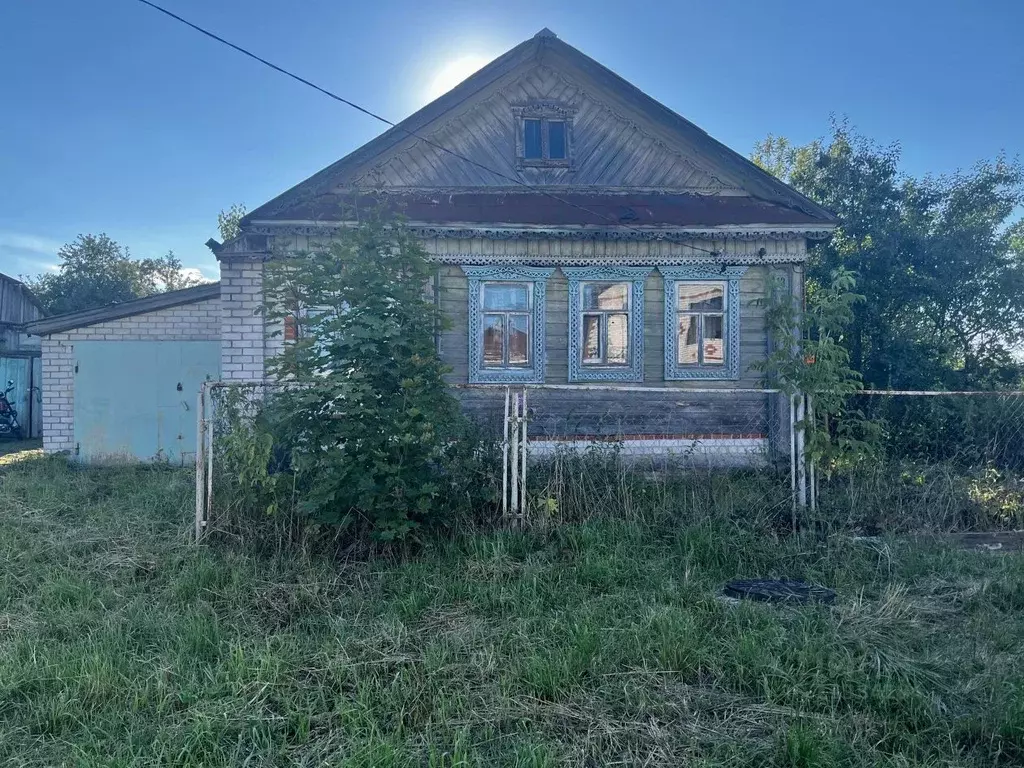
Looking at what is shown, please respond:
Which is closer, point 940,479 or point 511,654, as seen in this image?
point 511,654

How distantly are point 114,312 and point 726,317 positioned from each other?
9234mm

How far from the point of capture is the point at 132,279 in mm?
27297

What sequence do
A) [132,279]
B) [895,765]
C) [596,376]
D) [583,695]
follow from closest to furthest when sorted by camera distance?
[895,765] < [583,695] < [596,376] < [132,279]

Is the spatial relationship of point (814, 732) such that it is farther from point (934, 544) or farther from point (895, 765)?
Result: point (934, 544)

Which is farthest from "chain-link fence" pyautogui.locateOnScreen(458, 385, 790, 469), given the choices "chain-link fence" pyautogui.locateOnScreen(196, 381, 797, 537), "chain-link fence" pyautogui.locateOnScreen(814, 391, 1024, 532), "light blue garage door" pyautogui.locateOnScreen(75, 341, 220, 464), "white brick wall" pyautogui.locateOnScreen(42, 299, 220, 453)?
"white brick wall" pyautogui.locateOnScreen(42, 299, 220, 453)

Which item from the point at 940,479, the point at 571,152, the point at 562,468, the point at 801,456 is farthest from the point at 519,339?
the point at 940,479

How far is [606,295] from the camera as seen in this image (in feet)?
27.6

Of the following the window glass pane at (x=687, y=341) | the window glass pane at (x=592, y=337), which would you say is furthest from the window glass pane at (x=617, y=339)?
the window glass pane at (x=687, y=341)

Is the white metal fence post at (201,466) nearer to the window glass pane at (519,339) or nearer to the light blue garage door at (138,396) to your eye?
the window glass pane at (519,339)

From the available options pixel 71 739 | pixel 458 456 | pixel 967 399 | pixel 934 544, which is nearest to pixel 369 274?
pixel 458 456

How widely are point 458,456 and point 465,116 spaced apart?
615 centimetres

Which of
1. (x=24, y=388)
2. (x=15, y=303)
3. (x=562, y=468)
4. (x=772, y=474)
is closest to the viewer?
(x=562, y=468)

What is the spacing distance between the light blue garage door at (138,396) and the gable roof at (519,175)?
11.7ft

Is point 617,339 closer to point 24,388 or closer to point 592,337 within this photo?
point 592,337
